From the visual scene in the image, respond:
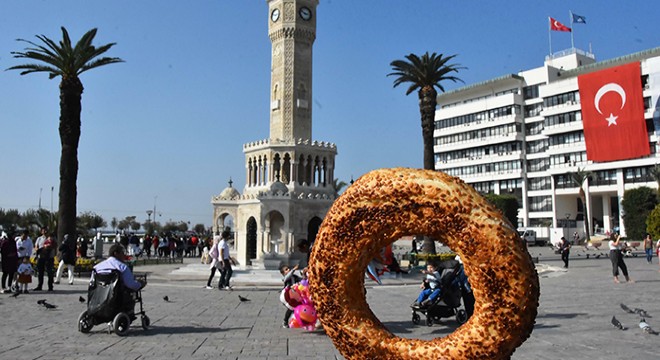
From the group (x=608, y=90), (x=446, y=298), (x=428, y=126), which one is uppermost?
(x=608, y=90)

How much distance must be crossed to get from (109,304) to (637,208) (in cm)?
5717

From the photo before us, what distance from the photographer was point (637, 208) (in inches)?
2112

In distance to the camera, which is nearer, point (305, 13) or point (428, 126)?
point (428, 126)

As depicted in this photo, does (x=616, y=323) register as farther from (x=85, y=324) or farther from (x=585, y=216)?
(x=585, y=216)

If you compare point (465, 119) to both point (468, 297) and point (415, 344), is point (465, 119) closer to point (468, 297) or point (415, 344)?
point (468, 297)

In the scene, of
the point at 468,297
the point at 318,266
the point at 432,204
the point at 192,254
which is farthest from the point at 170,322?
the point at 192,254

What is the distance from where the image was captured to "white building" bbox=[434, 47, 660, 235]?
61031mm

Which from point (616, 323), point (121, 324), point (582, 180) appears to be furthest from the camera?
point (582, 180)

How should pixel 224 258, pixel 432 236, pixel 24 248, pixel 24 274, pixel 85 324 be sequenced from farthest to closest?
pixel 224 258 → pixel 24 248 → pixel 24 274 → pixel 85 324 → pixel 432 236

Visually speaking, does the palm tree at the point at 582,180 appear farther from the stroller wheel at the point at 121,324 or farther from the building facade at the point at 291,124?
the stroller wheel at the point at 121,324

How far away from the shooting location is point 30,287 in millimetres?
17078

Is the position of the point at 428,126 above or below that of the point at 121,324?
above

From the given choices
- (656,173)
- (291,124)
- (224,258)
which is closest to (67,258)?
(224,258)

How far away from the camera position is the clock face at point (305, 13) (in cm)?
3841
